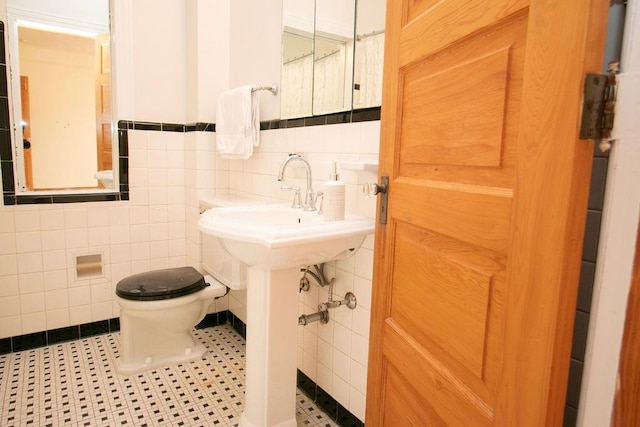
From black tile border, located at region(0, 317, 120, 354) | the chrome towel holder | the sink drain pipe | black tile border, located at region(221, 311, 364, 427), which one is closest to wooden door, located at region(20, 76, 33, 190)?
black tile border, located at region(0, 317, 120, 354)

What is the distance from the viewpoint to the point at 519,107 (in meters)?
0.58

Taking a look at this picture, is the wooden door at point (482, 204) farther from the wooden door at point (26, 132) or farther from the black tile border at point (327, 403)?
the wooden door at point (26, 132)

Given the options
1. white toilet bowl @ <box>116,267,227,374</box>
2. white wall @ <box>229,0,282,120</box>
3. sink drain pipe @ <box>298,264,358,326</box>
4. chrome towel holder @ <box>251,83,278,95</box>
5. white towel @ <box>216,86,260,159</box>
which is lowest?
white toilet bowl @ <box>116,267,227,374</box>

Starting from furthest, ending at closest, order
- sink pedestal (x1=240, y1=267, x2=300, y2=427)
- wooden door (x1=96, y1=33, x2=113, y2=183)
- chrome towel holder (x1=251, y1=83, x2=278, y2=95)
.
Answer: wooden door (x1=96, y1=33, x2=113, y2=183) → chrome towel holder (x1=251, y1=83, x2=278, y2=95) → sink pedestal (x1=240, y1=267, x2=300, y2=427)

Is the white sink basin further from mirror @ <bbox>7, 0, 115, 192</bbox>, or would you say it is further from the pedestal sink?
mirror @ <bbox>7, 0, 115, 192</bbox>

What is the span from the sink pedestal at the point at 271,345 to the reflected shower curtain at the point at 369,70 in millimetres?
679

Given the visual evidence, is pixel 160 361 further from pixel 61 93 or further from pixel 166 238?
pixel 61 93

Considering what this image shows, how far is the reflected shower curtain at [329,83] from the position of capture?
1559 mm

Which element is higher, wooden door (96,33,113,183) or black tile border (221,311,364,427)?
wooden door (96,33,113,183)

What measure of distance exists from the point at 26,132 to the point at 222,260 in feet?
4.27

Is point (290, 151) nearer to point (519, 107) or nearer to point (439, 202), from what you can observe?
point (439, 202)

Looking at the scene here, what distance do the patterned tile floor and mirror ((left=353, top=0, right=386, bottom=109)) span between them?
1340mm

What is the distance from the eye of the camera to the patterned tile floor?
1.59 m

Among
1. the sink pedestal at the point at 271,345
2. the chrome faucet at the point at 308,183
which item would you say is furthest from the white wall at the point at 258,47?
the sink pedestal at the point at 271,345
